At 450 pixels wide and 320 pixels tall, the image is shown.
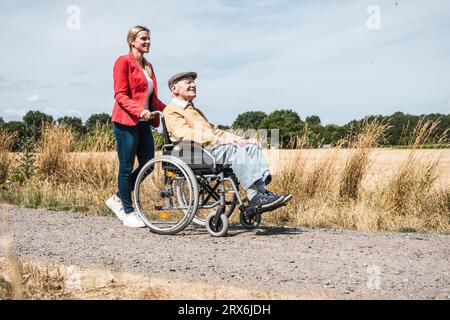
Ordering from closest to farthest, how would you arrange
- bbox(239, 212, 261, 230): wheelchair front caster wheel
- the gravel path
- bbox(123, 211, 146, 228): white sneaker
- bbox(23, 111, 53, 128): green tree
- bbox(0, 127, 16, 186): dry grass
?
1. the gravel path
2. bbox(239, 212, 261, 230): wheelchair front caster wheel
3. bbox(123, 211, 146, 228): white sneaker
4. bbox(0, 127, 16, 186): dry grass
5. bbox(23, 111, 53, 128): green tree

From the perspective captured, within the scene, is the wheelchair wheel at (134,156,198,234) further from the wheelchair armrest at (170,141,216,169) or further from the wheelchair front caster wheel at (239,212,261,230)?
the wheelchair front caster wheel at (239,212,261,230)

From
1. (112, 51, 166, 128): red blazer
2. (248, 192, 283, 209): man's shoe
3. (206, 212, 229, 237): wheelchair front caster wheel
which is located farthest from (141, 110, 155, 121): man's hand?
(248, 192, 283, 209): man's shoe

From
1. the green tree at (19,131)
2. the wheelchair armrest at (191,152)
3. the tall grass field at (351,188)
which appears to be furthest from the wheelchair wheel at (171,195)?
the green tree at (19,131)

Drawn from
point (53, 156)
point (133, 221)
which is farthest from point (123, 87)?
point (53, 156)

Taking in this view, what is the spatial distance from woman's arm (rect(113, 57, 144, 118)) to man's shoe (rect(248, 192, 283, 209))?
1.34 metres

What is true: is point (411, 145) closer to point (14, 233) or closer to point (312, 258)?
point (312, 258)

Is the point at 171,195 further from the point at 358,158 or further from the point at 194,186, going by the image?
the point at 358,158

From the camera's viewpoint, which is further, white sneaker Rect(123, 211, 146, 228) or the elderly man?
white sneaker Rect(123, 211, 146, 228)

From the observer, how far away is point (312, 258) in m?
4.07

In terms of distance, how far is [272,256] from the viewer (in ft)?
13.5

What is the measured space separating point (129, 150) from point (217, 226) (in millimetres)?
1192

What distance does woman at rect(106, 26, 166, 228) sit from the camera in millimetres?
5277

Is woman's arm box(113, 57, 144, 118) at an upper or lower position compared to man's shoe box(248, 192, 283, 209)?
upper
